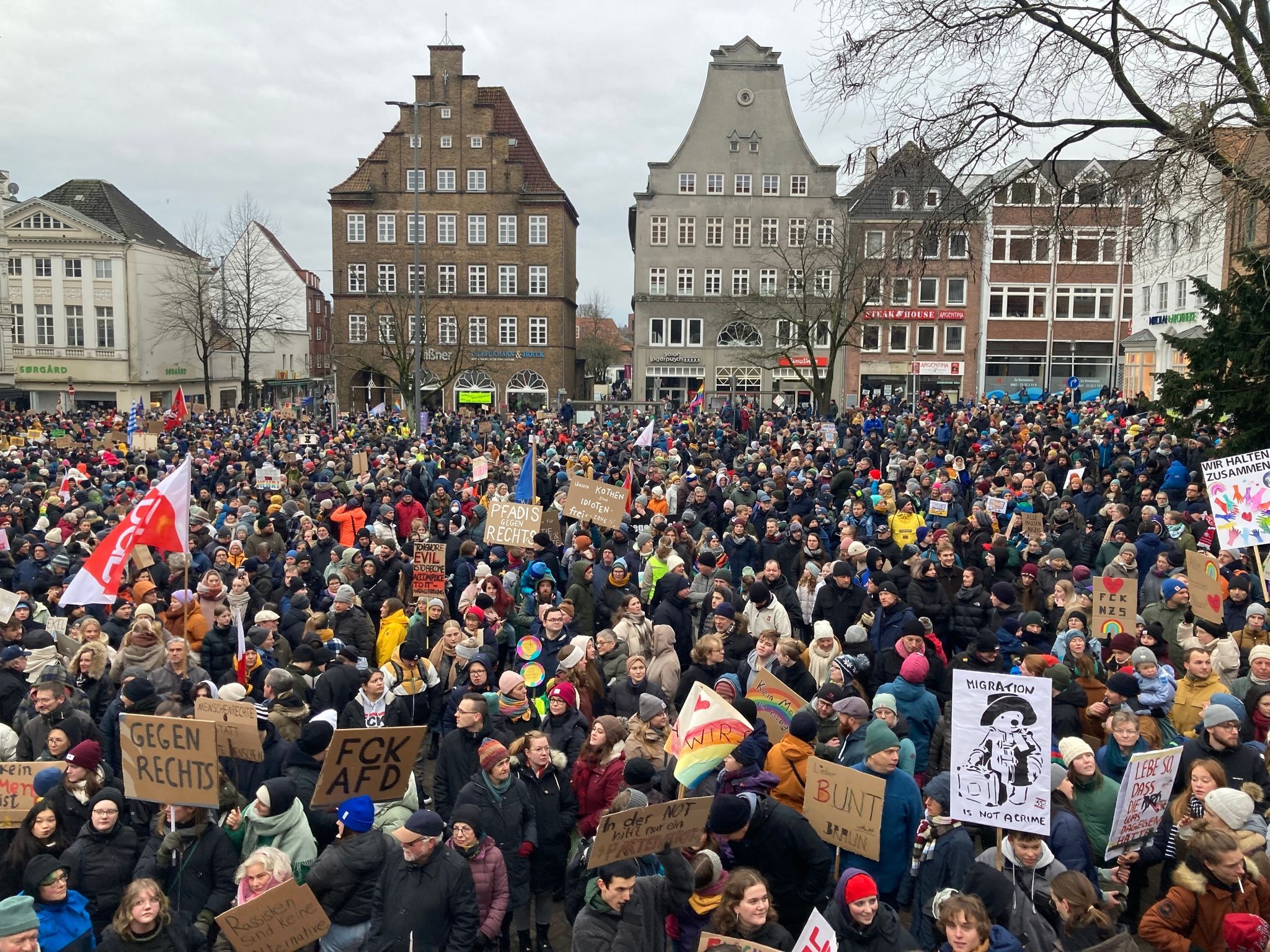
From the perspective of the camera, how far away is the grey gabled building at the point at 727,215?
183ft

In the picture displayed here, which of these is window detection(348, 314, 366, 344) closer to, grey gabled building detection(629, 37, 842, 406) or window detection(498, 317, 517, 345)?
window detection(498, 317, 517, 345)

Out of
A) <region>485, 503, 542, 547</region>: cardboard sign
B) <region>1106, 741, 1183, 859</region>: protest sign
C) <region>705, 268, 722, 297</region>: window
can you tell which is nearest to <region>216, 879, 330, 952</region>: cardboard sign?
<region>1106, 741, 1183, 859</region>: protest sign

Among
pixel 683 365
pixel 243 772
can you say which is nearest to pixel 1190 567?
pixel 243 772

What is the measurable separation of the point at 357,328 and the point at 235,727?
55545 mm

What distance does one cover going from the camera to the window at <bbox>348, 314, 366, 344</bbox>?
197ft

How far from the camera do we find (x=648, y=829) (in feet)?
17.8

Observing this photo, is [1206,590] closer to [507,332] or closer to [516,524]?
[516,524]

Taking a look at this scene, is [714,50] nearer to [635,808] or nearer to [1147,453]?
[1147,453]

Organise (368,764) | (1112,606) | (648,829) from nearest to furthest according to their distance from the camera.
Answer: (648,829), (368,764), (1112,606)

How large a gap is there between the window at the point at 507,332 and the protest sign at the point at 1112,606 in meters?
52.7

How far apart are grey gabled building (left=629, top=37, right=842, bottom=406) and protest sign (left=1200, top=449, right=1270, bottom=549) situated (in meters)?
45.0

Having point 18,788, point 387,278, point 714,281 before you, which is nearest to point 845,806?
point 18,788

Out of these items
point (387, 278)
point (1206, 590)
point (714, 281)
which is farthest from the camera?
point (387, 278)

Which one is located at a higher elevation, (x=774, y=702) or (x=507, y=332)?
(x=507, y=332)
